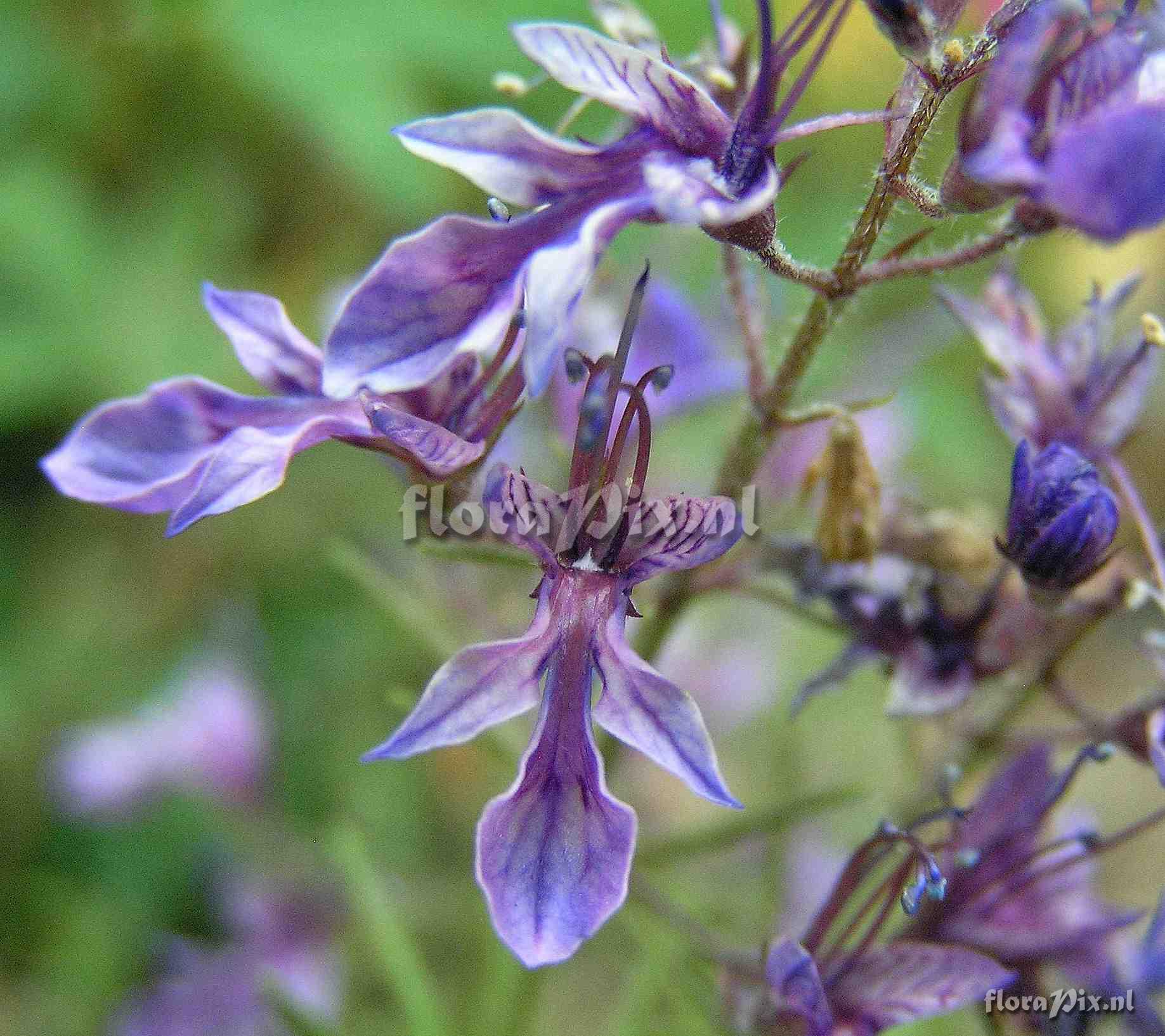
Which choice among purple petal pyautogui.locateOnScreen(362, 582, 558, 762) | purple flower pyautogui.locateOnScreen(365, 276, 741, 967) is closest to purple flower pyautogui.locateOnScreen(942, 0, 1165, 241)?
purple flower pyautogui.locateOnScreen(365, 276, 741, 967)

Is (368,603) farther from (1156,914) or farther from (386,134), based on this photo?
(1156,914)

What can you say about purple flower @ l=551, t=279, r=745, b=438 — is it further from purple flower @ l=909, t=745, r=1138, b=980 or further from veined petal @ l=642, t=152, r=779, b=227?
veined petal @ l=642, t=152, r=779, b=227

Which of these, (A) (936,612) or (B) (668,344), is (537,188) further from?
(B) (668,344)

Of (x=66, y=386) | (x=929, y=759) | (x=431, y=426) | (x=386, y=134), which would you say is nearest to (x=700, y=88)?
(x=431, y=426)

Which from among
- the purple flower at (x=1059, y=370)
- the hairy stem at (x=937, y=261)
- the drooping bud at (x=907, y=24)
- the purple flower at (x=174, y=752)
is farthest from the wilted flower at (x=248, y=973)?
the drooping bud at (x=907, y=24)

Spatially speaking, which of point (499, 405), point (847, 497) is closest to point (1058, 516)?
point (847, 497)

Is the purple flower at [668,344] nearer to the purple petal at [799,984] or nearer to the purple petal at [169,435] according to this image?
the purple petal at [169,435]
